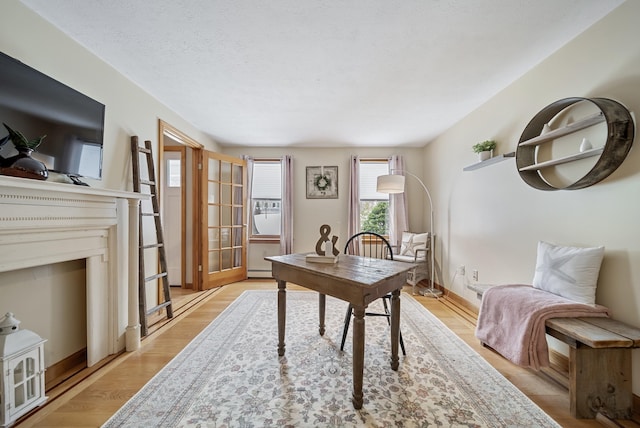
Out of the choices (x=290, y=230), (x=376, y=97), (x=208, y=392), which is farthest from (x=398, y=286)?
(x=290, y=230)

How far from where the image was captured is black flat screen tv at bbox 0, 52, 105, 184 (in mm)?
1331

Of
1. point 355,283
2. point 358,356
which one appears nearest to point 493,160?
point 355,283

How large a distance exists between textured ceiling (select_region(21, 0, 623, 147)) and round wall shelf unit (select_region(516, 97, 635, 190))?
524 millimetres

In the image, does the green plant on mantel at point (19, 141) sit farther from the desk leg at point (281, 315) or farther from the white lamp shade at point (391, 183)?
the white lamp shade at point (391, 183)

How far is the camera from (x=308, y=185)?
14.3 feet

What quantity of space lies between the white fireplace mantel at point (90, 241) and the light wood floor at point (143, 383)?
0.20 m

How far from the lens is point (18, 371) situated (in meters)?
1.34

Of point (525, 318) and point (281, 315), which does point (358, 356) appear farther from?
point (525, 318)

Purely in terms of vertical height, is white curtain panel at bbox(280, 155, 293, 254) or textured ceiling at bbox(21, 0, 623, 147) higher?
textured ceiling at bbox(21, 0, 623, 147)

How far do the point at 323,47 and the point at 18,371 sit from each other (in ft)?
9.18

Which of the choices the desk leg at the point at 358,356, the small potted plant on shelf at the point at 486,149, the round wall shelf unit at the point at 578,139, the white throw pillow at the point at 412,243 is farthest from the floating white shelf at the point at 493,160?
the desk leg at the point at 358,356

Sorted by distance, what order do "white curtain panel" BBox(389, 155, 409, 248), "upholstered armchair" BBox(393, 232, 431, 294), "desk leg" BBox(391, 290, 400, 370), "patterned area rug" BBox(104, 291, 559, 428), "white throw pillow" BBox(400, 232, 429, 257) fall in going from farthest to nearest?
"white curtain panel" BBox(389, 155, 409, 248), "white throw pillow" BBox(400, 232, 429, 257), "upholstered armchair" BBox(393, 232, 431, 294), "desk leg" BBox(391, 290, 400, 370), "patterned area rug" BBox(104, 291, 559, 428)

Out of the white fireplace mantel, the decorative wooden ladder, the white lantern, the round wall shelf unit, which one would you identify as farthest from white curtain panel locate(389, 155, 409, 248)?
the white lantern

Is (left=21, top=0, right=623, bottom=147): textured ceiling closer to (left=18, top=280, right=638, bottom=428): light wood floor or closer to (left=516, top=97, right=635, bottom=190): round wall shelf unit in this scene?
(left=516, top=97, right=635, bottom=190): round wall shelf unit
